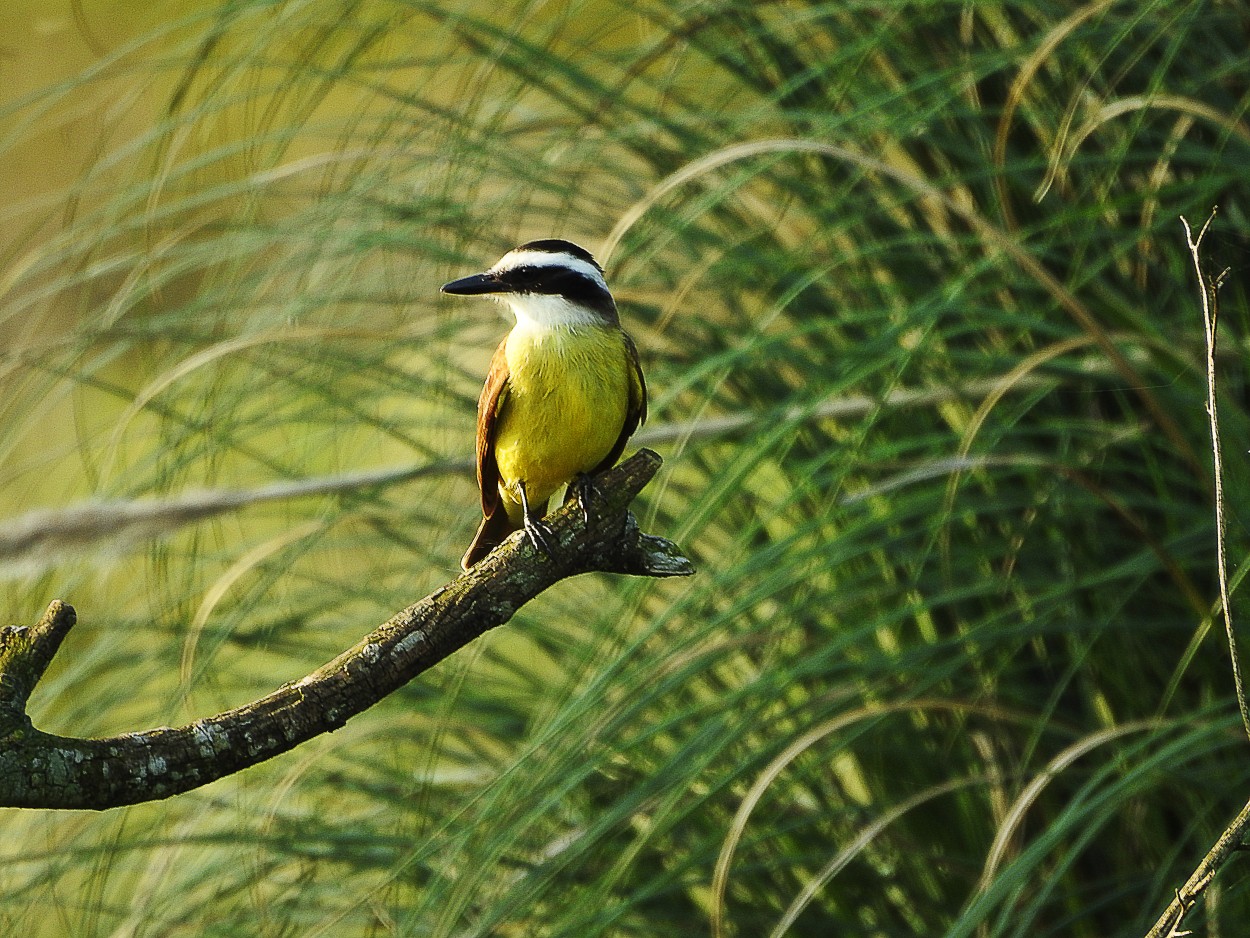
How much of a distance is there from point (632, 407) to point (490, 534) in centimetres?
29

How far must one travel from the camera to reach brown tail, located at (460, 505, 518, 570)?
225cm

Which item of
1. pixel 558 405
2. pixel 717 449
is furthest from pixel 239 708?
pixel 717 449

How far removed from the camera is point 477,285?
85.8 inches

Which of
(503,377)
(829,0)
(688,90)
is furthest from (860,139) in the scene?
(503,377)

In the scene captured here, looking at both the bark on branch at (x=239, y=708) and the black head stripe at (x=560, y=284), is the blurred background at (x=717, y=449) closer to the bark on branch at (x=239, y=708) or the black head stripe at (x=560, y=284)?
the black head stripe at (x=560, y=284)

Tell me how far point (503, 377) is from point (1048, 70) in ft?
4.92

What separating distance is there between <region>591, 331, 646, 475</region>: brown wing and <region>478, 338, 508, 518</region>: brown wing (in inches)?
5.9

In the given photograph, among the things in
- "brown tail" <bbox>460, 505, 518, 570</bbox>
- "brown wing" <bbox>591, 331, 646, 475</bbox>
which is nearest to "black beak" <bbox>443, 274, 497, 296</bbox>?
"brown wing" <bbox>591, 331, 646, 475</bbox>

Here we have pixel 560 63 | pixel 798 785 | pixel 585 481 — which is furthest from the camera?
pixel 798 785

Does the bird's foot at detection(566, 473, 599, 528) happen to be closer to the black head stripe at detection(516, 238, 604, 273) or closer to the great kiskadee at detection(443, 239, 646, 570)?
the great kiskadee at detection(443, 239, 646, 570)

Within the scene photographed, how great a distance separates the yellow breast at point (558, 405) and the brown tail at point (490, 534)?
0.08 m

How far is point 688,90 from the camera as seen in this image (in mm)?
3402

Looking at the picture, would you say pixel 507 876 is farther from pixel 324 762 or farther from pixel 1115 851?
pixel 1115 851

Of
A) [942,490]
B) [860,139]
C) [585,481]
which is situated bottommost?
[942,490]
